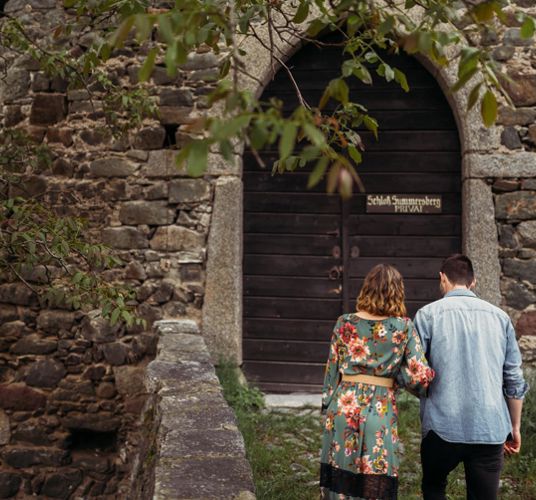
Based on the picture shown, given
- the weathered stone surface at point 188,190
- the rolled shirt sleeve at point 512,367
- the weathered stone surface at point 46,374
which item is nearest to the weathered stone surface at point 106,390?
the weathered stone surface at point 46,374

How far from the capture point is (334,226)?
544cm

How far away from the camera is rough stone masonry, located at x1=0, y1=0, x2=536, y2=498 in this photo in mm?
5137

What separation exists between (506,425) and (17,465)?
3763mm

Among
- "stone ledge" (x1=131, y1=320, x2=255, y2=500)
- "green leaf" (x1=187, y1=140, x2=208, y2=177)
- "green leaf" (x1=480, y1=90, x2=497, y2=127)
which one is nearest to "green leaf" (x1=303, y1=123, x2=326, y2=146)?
"green leaf" (x1=187, y1=140, x2=208, y2=177)

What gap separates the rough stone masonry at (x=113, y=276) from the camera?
5137 millimetres

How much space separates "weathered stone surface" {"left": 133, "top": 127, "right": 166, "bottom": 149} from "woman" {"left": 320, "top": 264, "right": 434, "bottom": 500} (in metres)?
2.76

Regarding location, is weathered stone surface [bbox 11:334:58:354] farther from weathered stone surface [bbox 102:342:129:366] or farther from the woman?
the woman

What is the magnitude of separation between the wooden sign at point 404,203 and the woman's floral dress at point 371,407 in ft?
8.58

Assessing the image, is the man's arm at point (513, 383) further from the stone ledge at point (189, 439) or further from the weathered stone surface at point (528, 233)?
the weathered stone surface at point (528, 233)

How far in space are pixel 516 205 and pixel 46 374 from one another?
3658 millimetres

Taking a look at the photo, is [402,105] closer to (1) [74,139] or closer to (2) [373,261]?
(2) [373,261]

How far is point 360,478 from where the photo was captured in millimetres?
2854

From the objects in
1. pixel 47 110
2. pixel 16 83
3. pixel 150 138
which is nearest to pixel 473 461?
pixel 150 138

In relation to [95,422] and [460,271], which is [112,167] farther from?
[460,271]
